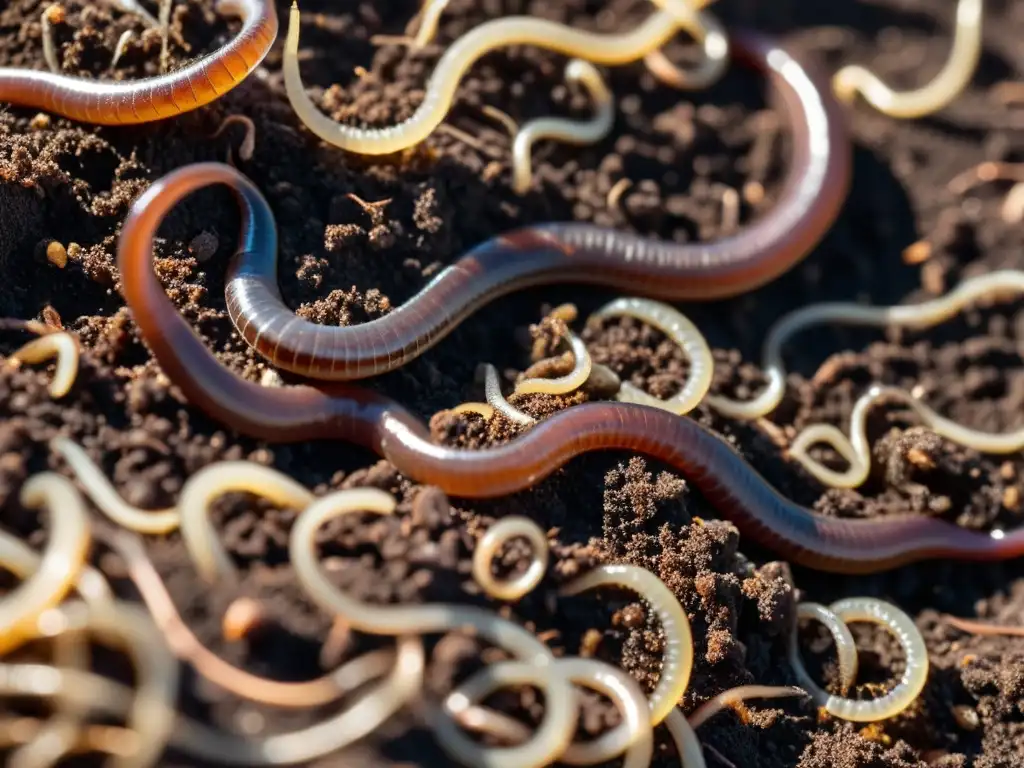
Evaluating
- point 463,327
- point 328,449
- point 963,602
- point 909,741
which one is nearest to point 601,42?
point 463,327

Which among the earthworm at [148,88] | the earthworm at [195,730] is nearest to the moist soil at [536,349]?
the earthworm at [195,730]

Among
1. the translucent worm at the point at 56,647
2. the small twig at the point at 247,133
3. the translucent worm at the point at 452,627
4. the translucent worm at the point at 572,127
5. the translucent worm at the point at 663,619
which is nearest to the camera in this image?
the translucent worm at the point at 56,647

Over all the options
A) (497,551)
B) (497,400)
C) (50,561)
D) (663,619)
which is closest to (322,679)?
(497,551)

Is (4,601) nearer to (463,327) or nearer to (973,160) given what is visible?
(463,327)

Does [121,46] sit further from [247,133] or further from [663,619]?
[663,619]

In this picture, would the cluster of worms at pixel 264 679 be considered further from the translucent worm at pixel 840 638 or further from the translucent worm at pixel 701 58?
the translucent worm at pixel 701 58

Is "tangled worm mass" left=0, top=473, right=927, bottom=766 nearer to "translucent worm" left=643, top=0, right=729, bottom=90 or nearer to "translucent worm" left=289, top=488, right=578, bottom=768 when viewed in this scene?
"translucent worm" left=289, top=488, right=578, bottom=768

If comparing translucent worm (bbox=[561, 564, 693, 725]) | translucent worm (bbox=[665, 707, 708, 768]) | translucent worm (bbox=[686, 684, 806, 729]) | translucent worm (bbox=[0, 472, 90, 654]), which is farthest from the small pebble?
translucent worm (bbox=[686, 684, 806, 729])
